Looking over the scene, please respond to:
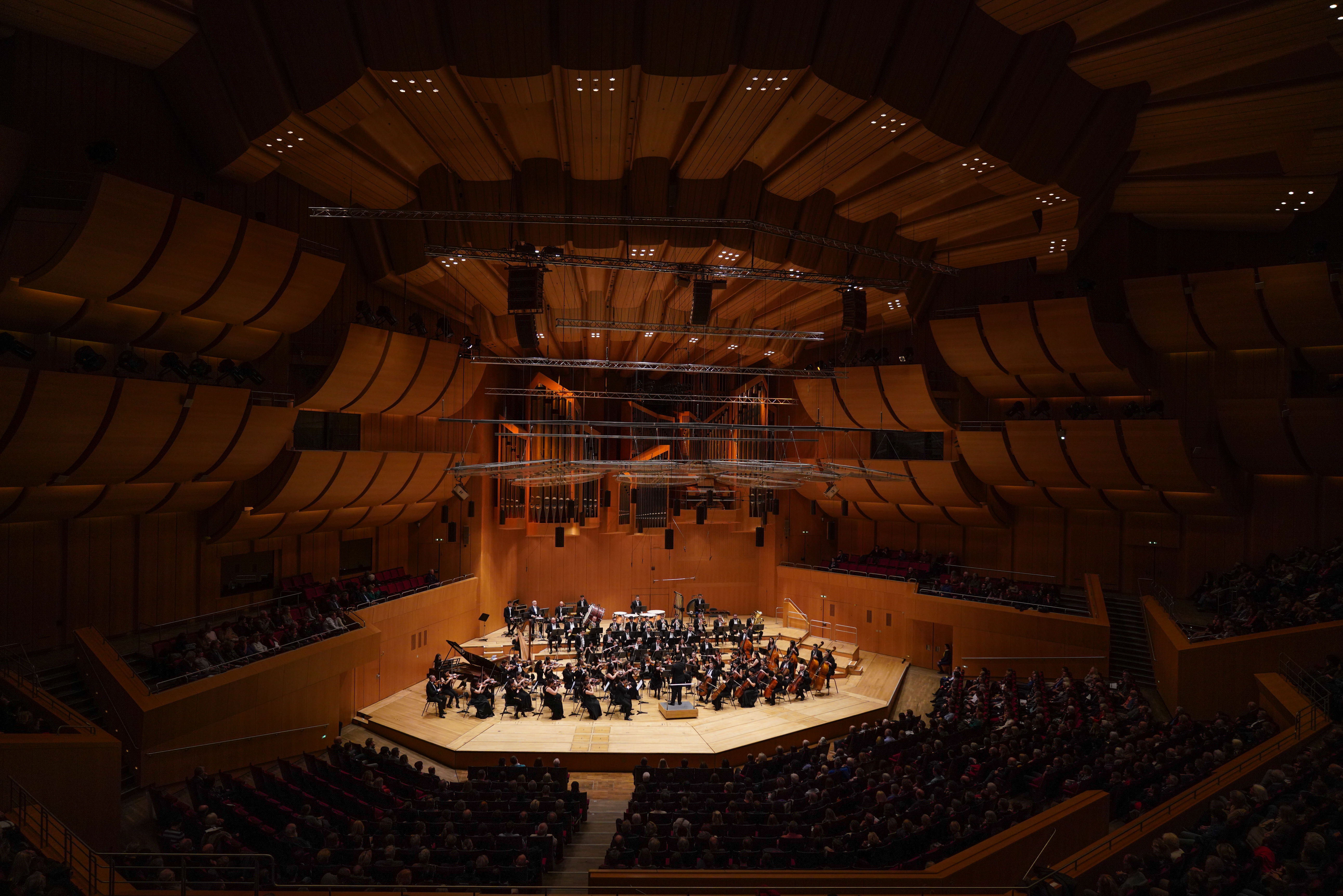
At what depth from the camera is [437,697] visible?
42.7 ft

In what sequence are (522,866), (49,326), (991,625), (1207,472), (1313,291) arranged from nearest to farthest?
(522,866)
(49,326)
(1313,291)
(1207,472)
(991,625)

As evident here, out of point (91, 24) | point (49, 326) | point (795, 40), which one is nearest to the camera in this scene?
point (795, 40)

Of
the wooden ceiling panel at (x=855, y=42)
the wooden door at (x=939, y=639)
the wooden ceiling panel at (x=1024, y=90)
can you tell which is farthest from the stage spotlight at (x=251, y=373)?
the wooden door at (x=939, y=639)

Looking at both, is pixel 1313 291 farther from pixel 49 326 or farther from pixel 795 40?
pixel 49 326

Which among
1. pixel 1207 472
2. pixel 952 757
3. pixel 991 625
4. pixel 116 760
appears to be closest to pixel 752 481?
pixel 991 625

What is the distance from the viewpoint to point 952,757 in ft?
31.7

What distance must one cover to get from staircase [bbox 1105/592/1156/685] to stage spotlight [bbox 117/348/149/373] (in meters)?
14.8

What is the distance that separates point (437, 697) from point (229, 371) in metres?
5.95

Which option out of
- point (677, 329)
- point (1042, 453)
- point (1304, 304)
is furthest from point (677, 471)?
point (1304, 304)

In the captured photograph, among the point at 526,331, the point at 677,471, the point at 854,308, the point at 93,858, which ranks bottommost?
the point at 93,858

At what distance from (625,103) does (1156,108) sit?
6.35m

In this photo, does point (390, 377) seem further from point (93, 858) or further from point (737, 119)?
point (93, 858)

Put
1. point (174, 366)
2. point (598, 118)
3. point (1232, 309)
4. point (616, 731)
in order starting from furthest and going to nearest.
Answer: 1. point (1232, 309)
2. point (616, 731)
3. point (174, 366)
4. point (598, 118)

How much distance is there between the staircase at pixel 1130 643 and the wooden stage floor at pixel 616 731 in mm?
3842
